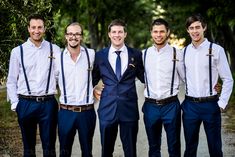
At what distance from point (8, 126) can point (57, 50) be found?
5.65 metres

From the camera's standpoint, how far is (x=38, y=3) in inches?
351

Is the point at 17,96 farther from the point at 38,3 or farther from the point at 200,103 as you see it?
the point at 38,3

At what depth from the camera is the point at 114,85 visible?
6277 mm

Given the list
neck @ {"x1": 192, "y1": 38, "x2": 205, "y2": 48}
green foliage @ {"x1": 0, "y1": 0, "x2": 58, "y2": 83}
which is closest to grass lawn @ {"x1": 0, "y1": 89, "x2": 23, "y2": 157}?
green foliage @ {"x1": 0, "y1": 0, "x2": 58, "y2": 83}

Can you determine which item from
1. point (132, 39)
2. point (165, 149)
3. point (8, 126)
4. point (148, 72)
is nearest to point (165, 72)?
point (148, 72)

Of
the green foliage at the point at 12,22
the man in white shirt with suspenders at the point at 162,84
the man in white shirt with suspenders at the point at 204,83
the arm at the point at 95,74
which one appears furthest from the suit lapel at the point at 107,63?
the green foliage at the point at 12,22

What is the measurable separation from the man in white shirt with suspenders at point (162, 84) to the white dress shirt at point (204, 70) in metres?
0.18

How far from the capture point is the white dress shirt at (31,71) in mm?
6277

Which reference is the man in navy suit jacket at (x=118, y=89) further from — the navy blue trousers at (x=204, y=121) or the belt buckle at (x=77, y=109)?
the navy blue trousers at (x=204, y=121)

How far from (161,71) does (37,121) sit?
5.76 feet

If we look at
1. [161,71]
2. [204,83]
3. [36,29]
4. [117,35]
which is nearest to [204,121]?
[204,83]

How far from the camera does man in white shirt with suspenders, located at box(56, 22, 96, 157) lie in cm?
624

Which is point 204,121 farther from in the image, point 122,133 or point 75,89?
point 75,89

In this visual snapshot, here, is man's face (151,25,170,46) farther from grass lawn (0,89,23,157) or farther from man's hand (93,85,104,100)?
grass lawn (0,89,23,157)
